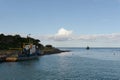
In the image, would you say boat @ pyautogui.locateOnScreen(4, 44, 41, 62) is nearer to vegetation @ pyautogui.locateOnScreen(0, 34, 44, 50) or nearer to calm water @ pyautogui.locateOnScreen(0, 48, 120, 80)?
calm water @ pyautogui.locateOnScreen(0, 48, 120, 80)

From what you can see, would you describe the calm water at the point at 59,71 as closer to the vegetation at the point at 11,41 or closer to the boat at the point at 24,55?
the boat at the point at 24,55

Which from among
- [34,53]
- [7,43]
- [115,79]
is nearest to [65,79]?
[115,79]

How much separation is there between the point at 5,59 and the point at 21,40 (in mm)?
81215

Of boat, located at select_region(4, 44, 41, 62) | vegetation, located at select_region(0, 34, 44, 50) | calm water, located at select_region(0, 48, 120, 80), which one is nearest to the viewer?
calm water, located at select_region(0, 48, 120, 80)

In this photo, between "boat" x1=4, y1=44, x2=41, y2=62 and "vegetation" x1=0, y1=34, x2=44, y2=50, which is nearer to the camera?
"boat" x1=4, y1=44, x2=41, y2=62

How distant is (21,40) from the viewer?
635ft

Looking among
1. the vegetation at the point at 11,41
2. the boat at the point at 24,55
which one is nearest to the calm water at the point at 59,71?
the boat at the point at 24,55

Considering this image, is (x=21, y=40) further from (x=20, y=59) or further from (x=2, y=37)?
(x=20, y=59)

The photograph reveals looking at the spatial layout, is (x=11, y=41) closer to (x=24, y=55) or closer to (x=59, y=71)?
(x=24, y=55)

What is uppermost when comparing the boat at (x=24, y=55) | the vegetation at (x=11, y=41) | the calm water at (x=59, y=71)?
the vegetation at (x=11, y=41)

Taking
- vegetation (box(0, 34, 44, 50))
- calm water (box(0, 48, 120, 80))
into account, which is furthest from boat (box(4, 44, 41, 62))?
vegetation (box(0, 34, 44, 50))

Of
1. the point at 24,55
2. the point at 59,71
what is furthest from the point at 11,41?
the point at 59,71

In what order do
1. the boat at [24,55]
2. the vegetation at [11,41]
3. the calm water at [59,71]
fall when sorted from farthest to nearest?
the vegetation at [11,41], the boat at [24,55], the calm water at [59,71]

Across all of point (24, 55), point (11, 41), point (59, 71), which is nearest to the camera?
point (59, 71)
